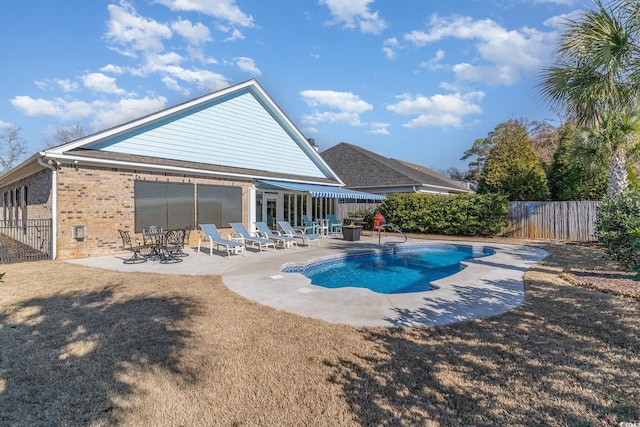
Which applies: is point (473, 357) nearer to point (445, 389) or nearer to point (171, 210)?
point (445, 389)

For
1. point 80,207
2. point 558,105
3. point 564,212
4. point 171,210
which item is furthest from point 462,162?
Result: point 80,207

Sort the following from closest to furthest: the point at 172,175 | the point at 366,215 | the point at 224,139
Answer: the point at 172,175 → the point at 224,139 → the point at 366,215

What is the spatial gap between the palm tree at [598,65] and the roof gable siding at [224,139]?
59.2 feet

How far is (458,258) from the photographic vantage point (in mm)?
19609

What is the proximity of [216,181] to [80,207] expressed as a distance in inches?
300

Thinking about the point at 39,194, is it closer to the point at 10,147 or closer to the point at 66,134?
the point at 66,134

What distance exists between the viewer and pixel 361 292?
9555 mm

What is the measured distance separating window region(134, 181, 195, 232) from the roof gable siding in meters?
2.05

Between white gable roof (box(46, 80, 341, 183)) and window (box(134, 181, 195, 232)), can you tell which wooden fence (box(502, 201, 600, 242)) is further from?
window (box(134, 181, 195, 232))

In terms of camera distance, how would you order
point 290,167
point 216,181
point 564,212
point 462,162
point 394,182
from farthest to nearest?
1. point 462,162
2. point 394,182
3. point 290,167
4. point 564,212
5. point 216,181

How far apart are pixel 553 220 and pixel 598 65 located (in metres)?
17.5

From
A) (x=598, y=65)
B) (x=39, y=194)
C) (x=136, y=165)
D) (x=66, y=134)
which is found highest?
(x=66, y=134)

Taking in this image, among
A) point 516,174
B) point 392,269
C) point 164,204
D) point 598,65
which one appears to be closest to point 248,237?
point 164,204

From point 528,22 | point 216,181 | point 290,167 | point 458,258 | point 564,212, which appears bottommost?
point 458,258
